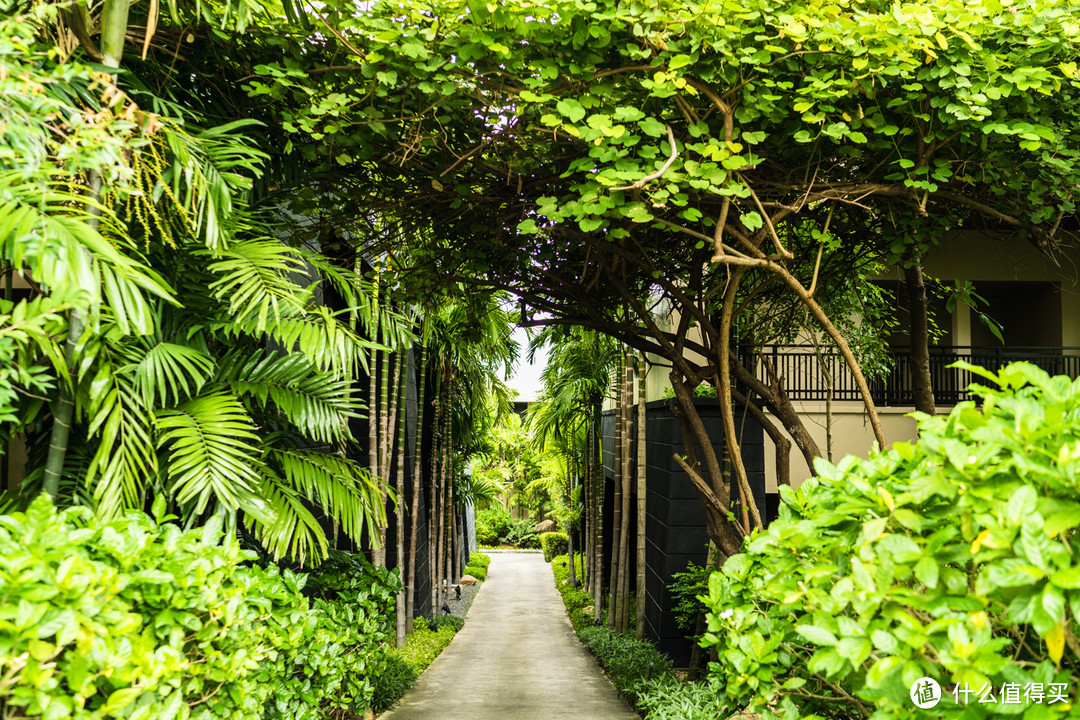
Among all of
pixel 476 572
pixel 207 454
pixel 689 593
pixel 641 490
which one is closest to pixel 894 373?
pixel 641 490

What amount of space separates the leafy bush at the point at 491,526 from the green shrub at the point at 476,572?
6696 millimetres

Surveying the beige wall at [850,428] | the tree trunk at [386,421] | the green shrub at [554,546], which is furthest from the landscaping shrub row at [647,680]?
the green shrub at [554,546]

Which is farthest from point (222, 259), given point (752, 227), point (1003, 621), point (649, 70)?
point (1003, 621)

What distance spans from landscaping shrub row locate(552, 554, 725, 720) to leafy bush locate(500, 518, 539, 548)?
→ 14.1m

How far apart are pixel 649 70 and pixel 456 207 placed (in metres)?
1.51

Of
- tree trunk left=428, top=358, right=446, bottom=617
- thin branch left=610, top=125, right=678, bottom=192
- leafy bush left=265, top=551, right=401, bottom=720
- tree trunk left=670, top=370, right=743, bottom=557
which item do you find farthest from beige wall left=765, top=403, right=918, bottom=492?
thin branch left=610, top=125, right=678, bottom=192

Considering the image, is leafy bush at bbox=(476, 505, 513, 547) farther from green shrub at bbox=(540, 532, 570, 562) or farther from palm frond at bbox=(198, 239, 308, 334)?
palm frond at bbox=(198, 239, 308, 334)

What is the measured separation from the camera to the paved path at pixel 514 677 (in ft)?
16.1

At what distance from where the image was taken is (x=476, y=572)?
615 inches

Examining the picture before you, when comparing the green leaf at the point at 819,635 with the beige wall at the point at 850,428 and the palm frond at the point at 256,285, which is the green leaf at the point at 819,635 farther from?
the beige wall at the point at 850,428

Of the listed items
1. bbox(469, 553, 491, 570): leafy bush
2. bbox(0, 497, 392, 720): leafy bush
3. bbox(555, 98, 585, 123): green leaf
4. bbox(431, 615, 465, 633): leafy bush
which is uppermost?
bbox(555, 98, 585, 123): green leaf

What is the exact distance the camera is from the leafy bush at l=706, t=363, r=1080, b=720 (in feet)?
3.89

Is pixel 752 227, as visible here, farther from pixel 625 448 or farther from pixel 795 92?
pixel 625 448

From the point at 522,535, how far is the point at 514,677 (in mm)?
17099
